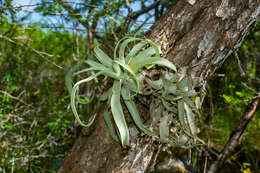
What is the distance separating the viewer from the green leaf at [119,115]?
0.69m

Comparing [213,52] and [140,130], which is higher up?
[213,52]

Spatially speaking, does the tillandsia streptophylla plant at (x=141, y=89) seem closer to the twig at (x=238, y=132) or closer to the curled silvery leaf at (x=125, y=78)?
the curled silvery leaf at (x=125, y=78)

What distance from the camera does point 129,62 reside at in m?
0.76

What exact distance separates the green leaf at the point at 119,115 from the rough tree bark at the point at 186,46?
0.39 feet

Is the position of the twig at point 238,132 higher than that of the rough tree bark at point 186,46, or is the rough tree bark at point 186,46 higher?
the rough tree bark at point 186,46

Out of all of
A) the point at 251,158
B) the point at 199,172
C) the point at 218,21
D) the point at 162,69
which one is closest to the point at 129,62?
the point at 162,69

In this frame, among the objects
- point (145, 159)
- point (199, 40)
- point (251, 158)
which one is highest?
point (199, 40)

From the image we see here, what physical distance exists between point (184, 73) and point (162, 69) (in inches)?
3.2

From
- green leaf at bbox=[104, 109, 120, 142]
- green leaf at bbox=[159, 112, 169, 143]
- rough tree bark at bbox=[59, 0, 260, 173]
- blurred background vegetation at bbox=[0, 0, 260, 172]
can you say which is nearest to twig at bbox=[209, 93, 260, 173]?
blurred background vegetation at bbox=[0, 0, 260, 172]

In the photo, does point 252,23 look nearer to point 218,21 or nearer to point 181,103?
point 218,21

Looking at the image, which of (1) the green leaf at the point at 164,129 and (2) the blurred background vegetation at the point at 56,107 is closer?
(1) the green leaf at the point at 164,129

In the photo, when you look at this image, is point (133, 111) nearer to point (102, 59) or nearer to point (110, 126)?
point (110, 126)

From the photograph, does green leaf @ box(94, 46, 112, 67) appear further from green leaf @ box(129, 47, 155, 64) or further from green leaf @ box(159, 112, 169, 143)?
green leaf @ box(159, 112, 169, 143)

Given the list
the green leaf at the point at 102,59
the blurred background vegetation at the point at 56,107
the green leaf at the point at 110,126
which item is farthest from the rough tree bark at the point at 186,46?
the blurred background vegetation at the point at 56,107
